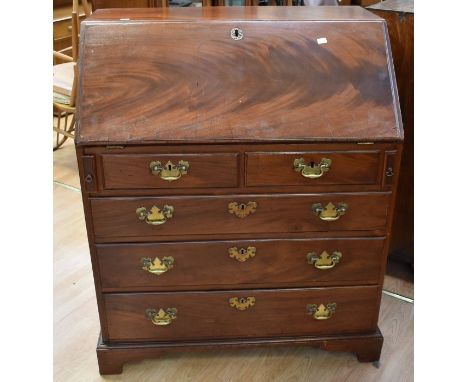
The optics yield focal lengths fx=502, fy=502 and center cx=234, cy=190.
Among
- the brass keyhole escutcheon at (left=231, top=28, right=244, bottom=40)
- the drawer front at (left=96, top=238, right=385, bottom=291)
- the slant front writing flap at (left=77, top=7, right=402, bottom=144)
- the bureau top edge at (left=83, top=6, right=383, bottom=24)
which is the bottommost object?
the drawer front at (left=96, top=238, right=385, bottom=291)

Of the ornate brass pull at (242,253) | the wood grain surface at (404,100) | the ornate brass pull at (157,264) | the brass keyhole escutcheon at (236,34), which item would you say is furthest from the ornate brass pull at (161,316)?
the wood grain surface at (404,100)

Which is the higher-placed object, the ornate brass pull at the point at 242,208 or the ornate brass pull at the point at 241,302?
the ornate brass pull at the point at 242,208

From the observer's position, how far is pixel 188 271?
1.73m

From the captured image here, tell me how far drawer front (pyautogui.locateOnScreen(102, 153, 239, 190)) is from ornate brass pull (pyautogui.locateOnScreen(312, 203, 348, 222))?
28 centimetres

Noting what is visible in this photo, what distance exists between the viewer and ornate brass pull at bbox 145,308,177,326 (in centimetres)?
179

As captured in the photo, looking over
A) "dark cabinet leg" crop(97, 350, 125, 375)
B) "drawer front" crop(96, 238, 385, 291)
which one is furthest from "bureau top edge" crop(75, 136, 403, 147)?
"dark cabinet leg" crop(97, 350, 125, 375)

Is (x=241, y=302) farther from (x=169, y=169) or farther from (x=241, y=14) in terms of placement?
(x=241, y=14)

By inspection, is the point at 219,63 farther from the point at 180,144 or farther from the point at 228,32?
the point at 180,144

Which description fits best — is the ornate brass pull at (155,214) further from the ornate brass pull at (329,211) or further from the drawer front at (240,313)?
the ornate brass pull at (329,211)

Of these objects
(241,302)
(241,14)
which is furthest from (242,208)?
(241,14)

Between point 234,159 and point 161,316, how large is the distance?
657 mm

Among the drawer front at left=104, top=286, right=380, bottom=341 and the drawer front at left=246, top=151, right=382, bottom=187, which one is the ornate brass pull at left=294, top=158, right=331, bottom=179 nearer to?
the drawer front at left=246, top=151, right=382, bottom=187

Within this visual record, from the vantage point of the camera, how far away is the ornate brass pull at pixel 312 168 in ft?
5.12

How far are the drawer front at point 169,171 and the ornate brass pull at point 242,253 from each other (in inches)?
9.8
